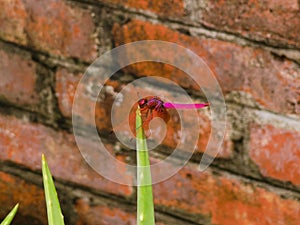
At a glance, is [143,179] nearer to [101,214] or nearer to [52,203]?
[52,203]

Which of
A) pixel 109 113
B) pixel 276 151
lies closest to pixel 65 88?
pixel 109 113

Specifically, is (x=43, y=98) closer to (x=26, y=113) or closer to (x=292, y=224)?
(x=26, y=113)

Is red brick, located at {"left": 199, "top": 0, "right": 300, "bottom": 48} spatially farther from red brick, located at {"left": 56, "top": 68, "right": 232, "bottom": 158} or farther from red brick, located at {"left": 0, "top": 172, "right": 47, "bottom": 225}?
red brick, located at {"left": 0, "top": 172, "right": 47, "bottom": 225}

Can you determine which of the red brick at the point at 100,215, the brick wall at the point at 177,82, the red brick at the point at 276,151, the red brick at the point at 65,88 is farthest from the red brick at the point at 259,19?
the red brick at the point at 100,215

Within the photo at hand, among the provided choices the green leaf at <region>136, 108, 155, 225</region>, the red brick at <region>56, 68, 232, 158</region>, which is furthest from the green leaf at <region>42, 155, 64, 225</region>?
the red brick at <region>56, 68, 232, 158</region>

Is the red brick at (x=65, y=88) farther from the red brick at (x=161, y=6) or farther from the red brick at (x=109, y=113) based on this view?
the red brick at (x=161, y=6)
